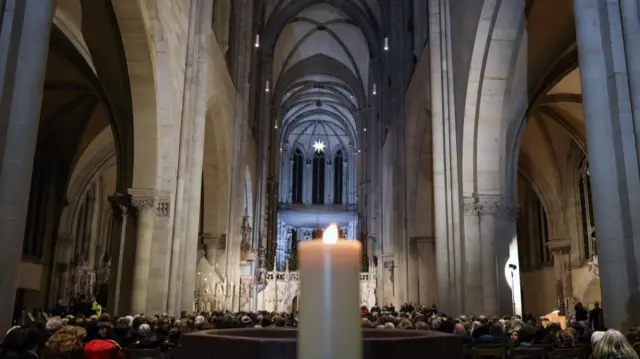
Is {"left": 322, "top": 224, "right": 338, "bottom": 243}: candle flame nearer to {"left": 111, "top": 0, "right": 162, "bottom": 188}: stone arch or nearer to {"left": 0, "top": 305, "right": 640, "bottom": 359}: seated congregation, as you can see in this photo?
{"left": 0, "top": 305, "right": 640, "bottom": 359}: seated congregation

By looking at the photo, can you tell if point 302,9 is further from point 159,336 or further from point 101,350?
point 101,350

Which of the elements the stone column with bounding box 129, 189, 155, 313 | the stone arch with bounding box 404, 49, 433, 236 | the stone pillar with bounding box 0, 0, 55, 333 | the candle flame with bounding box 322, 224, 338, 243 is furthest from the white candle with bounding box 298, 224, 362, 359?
the stone arch with bounding box 404, 49, 433, 236

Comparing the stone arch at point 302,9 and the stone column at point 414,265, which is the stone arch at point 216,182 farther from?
the stone arch at point 302,9

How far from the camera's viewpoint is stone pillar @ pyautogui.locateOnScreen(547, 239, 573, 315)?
21656 mm

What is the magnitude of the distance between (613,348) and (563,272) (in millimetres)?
20506

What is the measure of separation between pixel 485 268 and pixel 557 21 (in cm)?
693

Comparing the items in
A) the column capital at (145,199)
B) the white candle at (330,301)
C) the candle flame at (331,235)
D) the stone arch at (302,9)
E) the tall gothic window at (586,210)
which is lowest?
the white candle at (330,301)

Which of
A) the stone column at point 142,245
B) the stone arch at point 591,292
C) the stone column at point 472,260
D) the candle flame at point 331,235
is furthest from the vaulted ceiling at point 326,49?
the candle flame at point 331,235

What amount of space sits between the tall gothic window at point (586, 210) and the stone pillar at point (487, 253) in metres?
9.93

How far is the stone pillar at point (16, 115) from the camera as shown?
5.70m

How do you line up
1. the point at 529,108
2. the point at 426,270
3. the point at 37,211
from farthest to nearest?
1. the point at 37,211
2. the point at 426,270
3. the point at 529,108

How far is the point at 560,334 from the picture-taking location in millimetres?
7559

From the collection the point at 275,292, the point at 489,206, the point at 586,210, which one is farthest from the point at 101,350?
the point at 275,292

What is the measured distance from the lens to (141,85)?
1199 centimetres
